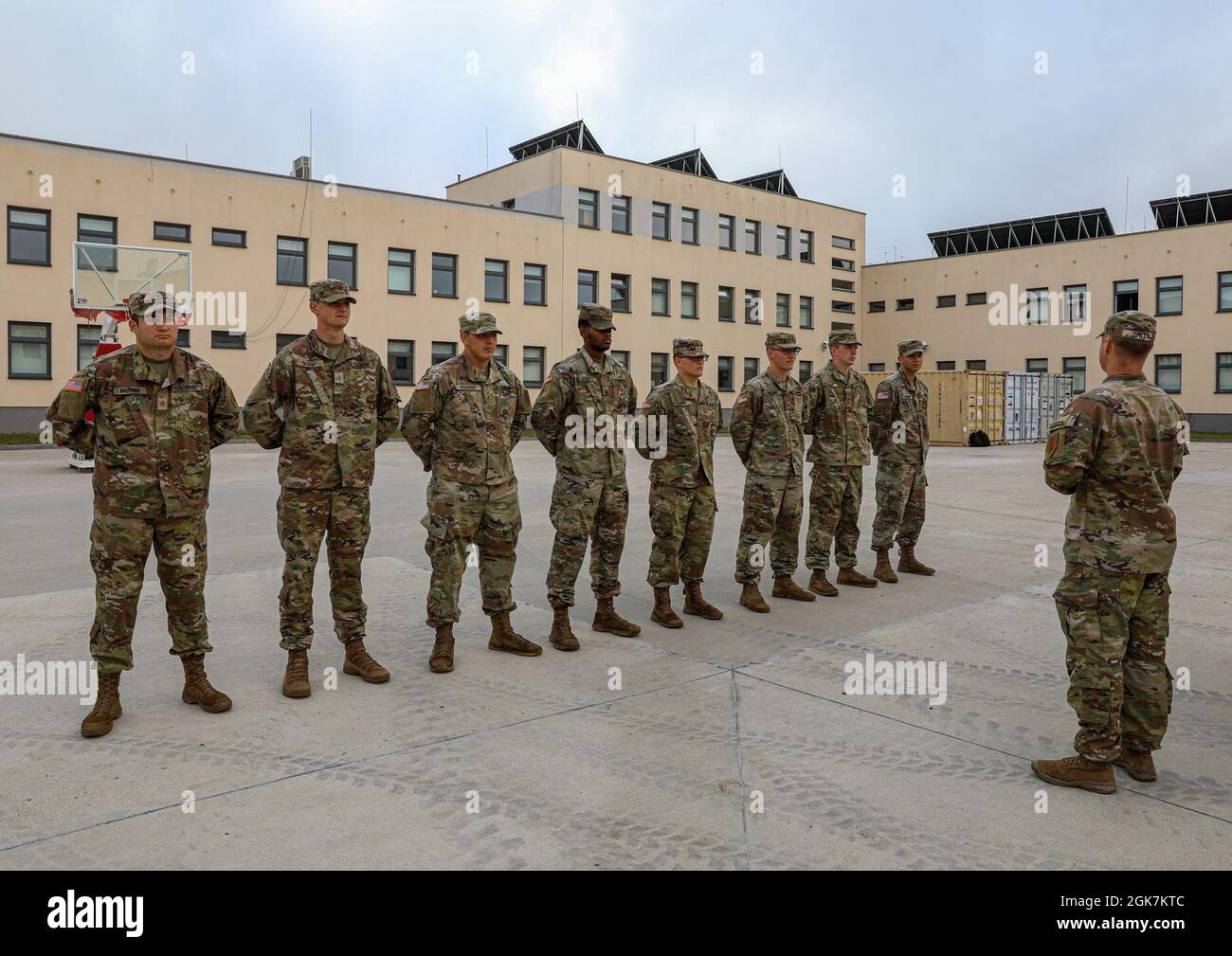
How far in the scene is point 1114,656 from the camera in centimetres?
379

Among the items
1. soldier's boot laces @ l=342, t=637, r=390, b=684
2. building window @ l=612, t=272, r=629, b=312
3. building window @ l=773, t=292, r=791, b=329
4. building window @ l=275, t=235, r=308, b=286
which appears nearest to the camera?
soldier's boot laces @ l=342, t=637, r=390, b=684

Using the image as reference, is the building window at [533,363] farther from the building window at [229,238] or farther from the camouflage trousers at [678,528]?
the camouflage trousers at [678,528]

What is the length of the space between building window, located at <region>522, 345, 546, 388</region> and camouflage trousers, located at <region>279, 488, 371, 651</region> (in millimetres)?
30535

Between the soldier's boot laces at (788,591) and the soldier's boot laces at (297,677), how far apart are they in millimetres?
3831

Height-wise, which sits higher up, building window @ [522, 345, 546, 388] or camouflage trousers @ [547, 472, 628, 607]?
building window @ [522, 345, 546, 388]

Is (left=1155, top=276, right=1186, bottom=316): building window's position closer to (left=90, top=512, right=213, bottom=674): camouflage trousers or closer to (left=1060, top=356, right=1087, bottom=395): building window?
(left=1060, top=356, right=1087, bottom=395): building window

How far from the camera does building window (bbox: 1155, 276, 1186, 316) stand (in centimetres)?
3712

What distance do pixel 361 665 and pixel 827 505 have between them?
4084mm

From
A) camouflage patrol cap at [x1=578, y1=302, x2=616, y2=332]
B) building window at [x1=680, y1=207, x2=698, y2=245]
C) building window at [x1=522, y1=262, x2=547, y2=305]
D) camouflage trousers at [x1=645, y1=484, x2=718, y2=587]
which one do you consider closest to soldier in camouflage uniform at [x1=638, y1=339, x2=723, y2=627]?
camouflage trousers at [x1=645, y1=484, x2=718, y2=587]

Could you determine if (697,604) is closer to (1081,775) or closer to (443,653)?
(443,653)

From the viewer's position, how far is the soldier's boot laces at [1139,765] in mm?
3936

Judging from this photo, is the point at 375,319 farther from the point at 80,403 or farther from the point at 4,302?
the point at 80,403

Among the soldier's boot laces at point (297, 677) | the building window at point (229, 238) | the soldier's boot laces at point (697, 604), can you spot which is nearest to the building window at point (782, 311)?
the building window at point (229, 238)
